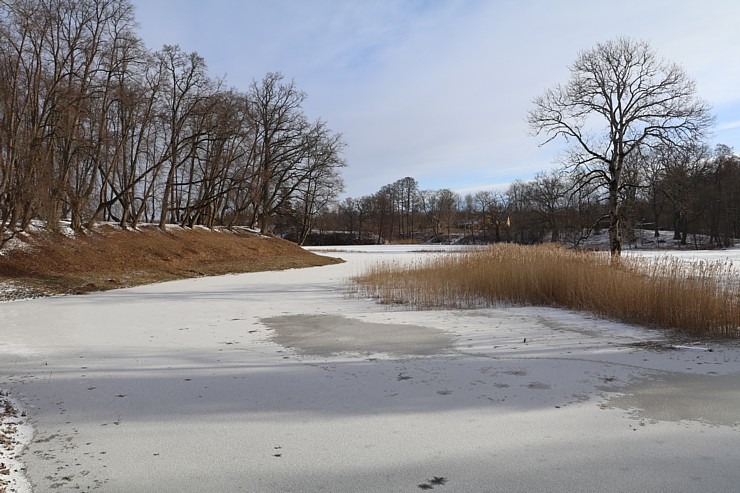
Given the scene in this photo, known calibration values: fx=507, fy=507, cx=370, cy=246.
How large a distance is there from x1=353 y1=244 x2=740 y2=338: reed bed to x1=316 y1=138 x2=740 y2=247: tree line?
11027 mm

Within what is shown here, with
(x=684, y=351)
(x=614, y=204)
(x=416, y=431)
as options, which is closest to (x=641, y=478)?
(x=416, y=431)

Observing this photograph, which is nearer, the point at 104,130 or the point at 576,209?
the point at 104,130

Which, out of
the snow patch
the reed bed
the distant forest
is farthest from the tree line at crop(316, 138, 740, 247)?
the snow patch

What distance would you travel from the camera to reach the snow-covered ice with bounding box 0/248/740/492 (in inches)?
124

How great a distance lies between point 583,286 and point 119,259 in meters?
17.4

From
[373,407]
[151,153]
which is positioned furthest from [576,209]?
[373,407]

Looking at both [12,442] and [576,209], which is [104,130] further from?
[576,209]

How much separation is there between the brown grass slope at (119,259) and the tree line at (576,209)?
17278 millimetres

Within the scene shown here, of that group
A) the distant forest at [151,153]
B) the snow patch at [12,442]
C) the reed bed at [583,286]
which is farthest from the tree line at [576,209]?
the snow patch at [12,442]

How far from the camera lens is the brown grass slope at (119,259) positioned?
49.8ft

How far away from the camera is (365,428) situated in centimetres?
393

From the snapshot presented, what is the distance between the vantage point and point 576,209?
6166 centimetres

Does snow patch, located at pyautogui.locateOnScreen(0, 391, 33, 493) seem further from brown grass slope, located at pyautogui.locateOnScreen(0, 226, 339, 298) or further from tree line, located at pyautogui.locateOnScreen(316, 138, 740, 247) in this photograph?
tree line, located at pyautogui.locateOnScreen(316, 138, 740, 247)

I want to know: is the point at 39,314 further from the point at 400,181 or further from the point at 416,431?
the point at 400,181
